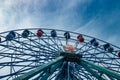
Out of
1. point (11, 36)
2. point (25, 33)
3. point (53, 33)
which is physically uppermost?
point (53, 33)

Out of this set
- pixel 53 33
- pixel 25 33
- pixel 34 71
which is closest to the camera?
pixel 34 71

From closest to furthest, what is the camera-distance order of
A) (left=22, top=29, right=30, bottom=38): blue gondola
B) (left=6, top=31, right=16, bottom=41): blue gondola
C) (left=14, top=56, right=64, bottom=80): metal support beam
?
(left=14, top=56, right=64, bottom=80): metal support beam, (left=6, top=31, right=16, bottom=41): blue gondola, (left=22, top=29, right=30, bottom=38): blue gondola

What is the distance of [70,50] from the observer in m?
22.6

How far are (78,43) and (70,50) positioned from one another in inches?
233

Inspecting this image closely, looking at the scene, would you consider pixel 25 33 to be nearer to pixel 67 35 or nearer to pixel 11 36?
pixel 11 36

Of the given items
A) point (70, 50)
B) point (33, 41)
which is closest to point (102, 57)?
point (70, 50)

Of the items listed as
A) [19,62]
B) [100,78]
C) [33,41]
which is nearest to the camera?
[100,78]

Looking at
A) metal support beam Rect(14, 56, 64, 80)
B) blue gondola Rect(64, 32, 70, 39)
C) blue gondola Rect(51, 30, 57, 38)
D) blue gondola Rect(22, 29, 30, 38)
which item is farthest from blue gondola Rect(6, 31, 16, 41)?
metal support beam Rect(14, 56, 64, 80)

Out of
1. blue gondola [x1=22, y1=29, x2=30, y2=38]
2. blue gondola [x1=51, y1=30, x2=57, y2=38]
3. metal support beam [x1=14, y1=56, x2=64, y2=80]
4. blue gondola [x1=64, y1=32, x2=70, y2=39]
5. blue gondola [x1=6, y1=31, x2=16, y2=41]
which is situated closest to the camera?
metal support beam [x1=14, y1=56, x2=64, y2=80]

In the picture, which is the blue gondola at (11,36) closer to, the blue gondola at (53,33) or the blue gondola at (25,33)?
the blue gondola at (25,33)

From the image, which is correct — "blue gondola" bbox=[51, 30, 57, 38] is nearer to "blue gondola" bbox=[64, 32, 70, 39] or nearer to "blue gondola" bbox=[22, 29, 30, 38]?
"blue gondola" bbox=[64, 32, 70, 39]

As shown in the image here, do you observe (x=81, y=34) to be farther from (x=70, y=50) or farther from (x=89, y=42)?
(x=70, y=50)

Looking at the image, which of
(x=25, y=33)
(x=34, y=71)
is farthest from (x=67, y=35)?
(x=34, y=71)

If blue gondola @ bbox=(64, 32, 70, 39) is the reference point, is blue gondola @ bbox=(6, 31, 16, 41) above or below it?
below
